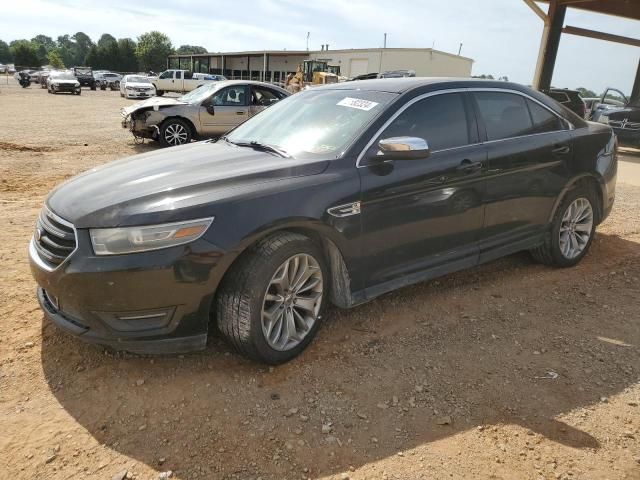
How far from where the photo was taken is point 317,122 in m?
3.65

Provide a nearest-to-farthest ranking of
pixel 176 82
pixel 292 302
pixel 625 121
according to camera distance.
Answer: pixel 292 302
pixel 625 121
pixel 176 82

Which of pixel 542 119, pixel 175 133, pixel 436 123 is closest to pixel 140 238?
pixel 436 123

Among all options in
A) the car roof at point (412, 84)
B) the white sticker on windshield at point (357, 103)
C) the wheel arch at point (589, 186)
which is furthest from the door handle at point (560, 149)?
the white sticker on windshield at point (357, 103)

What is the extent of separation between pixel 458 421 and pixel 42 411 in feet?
7.10

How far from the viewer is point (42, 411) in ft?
8.52

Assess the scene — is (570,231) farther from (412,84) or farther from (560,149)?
(412,84)

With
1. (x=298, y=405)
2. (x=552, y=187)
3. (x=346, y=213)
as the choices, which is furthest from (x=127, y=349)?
(x=552, y=187)

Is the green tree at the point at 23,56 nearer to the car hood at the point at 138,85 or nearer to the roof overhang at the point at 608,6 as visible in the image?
the car hood at the point at 138,85

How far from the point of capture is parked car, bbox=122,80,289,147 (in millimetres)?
10859

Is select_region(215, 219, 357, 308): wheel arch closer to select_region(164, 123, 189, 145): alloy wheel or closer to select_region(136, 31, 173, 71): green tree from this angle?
select_region(164, 123, 189, 145): alloy wheel

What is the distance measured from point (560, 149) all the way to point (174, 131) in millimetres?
8558

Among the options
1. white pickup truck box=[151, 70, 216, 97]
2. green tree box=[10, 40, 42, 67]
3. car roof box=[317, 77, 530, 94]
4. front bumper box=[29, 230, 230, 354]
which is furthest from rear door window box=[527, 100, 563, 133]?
green tree box=[10, 40, 42, 67]

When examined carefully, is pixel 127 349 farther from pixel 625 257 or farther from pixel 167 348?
pixel 625 257

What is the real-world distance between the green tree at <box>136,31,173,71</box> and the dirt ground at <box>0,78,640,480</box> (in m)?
91.0
